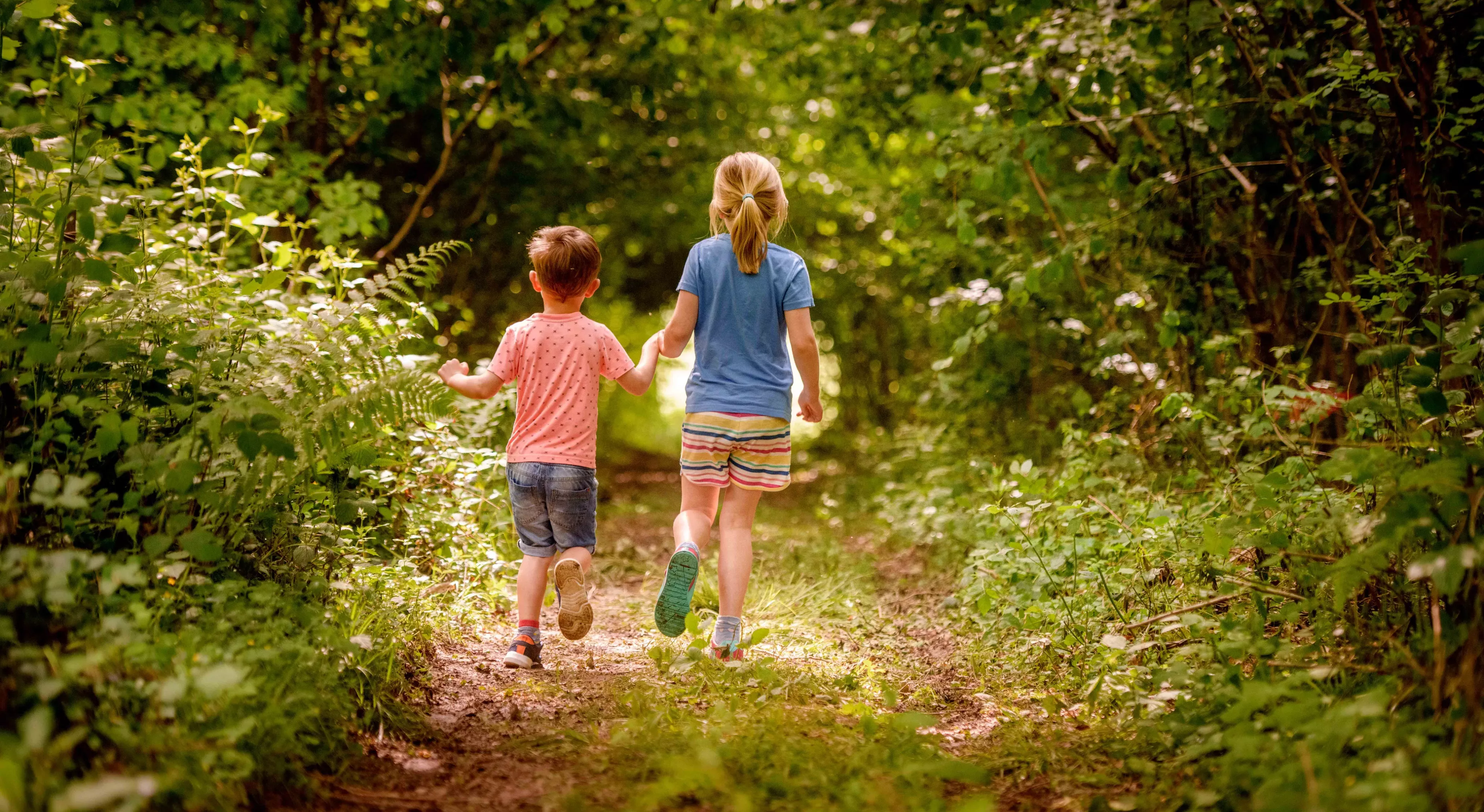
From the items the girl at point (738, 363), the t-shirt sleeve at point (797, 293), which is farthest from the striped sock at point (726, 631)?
the t-shirt sleeve at point (797, 293)

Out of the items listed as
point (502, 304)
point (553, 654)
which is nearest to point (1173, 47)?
point (553, 654)

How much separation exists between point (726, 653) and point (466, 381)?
1418 millimetres

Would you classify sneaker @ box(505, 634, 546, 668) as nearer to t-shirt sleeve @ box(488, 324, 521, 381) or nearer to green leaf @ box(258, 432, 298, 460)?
t-shirt sleeve @ box(488, 324, 521, 381)

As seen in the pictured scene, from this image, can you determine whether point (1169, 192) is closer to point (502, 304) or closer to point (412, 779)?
point (412, 779)

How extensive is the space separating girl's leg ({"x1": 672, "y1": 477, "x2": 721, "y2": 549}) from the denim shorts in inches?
13.5

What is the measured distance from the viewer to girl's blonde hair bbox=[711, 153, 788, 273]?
3641 mm

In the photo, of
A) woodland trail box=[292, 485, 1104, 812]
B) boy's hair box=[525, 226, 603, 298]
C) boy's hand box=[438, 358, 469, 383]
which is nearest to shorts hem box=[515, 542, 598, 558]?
woodland trail box=[292, 485, 1104, 812]

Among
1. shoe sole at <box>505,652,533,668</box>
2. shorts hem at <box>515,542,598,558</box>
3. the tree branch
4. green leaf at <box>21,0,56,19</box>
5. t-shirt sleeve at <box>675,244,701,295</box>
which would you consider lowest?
shoe sole at <box>505,652,533,668</box>

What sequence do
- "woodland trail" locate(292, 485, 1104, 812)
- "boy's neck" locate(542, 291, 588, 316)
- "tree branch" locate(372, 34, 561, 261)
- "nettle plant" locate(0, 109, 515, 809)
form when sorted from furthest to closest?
"tree branch" locate(372, 34, 561, 261)
"boy's neck" locate(542, 291, 588, 316)
"woodland trail" locate(292, 485, 1104, 812)
"nettle plant" locate(0, 109, 515, 809)

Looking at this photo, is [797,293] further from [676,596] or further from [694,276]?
[676,596]

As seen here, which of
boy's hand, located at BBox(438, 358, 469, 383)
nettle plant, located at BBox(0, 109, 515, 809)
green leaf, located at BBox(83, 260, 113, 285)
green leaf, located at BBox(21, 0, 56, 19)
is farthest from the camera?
boy's hand, located at BBox(438, 358, 469, 383)

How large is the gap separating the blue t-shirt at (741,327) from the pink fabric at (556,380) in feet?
1.09

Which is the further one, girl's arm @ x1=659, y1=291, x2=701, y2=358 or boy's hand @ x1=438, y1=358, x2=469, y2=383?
girl's arm @ x1=659, y1=291, x2=701, y2=358

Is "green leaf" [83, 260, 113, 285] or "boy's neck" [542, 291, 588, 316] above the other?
"green leaf" [83, 260, 113, 285]
